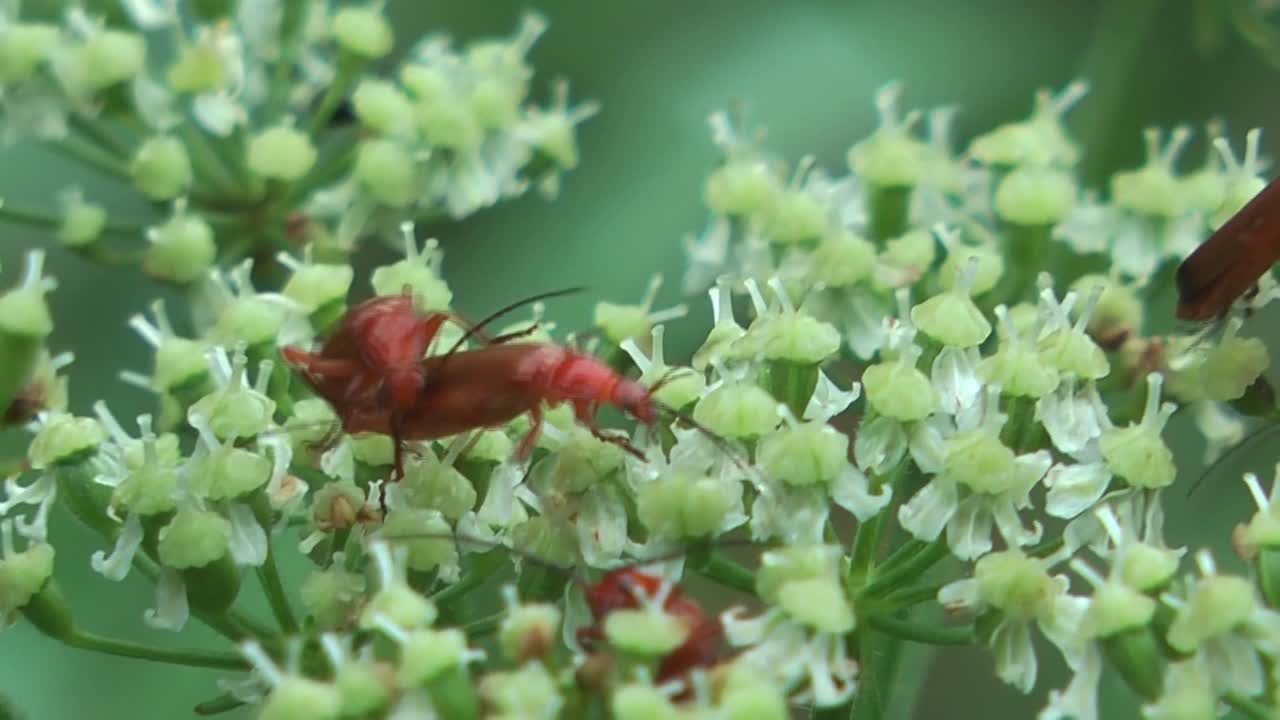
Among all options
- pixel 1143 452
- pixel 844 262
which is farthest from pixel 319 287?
pixel 1143 452

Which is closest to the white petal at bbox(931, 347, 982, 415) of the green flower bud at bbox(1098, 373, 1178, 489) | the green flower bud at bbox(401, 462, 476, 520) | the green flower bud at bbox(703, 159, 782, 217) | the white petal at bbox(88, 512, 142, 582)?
the green flower bud at bbox(1098, 373, 1178, 489)

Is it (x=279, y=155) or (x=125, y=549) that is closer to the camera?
(x=125, y=549)

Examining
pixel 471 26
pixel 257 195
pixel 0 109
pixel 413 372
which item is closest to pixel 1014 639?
pixel 413 372

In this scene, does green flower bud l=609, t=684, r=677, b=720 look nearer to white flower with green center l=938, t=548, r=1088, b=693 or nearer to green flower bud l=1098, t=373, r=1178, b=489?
white flower with green center l=938, t=548, r=1088, b=693

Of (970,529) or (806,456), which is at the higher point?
(806,456)

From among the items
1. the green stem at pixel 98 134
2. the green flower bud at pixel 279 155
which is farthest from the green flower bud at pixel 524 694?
the green stem at pixel 98 134

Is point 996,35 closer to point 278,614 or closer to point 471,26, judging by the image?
point 471,26

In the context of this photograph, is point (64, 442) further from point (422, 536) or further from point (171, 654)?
point (422, 536)
